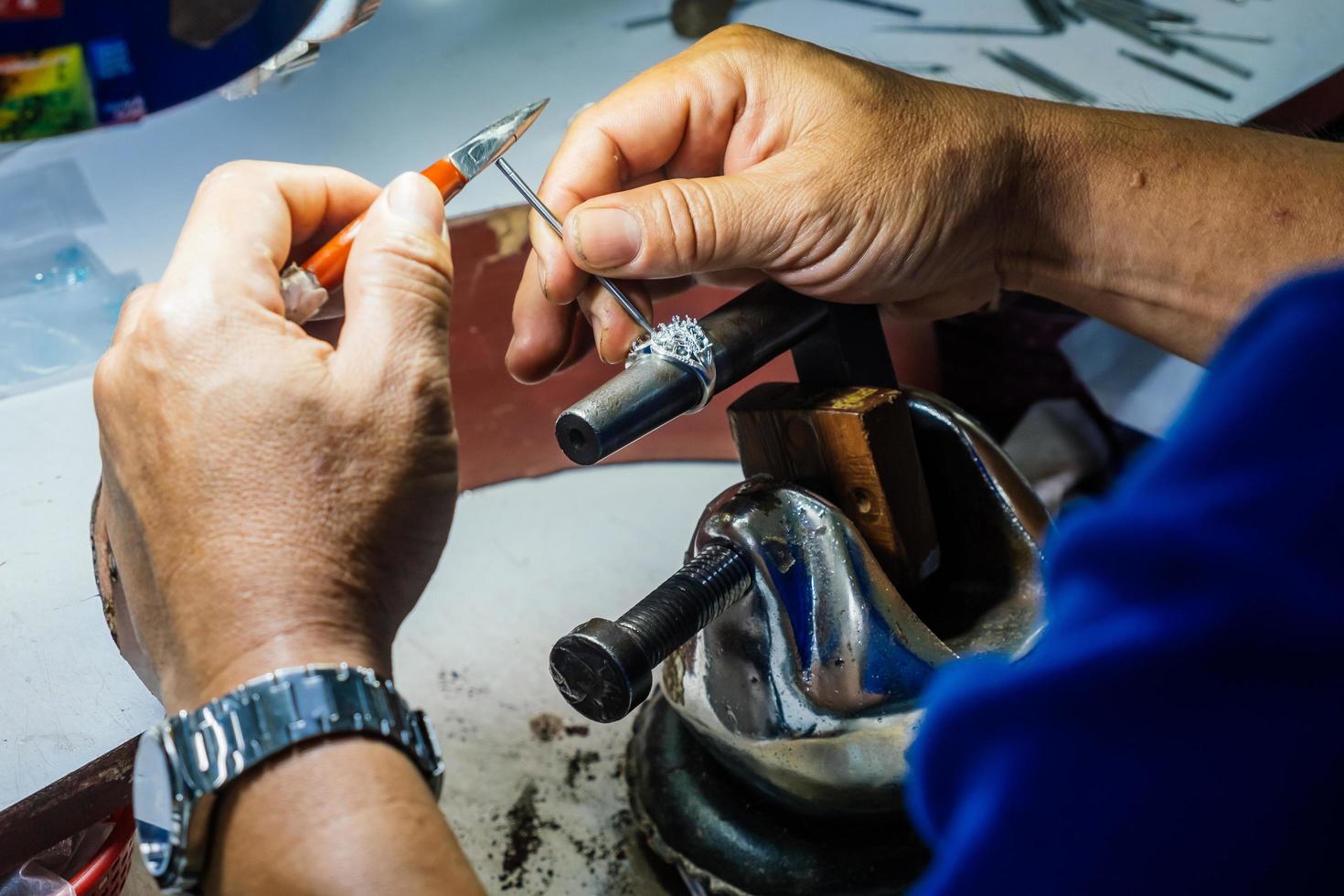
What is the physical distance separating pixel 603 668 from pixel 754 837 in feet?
0.83

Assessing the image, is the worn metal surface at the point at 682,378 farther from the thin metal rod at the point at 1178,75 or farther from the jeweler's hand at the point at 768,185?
the thin metal rod at the point at 1178,75

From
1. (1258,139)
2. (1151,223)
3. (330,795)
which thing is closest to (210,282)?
(330,795)

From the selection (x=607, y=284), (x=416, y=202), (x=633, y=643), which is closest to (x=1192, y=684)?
(x=633, y=643)

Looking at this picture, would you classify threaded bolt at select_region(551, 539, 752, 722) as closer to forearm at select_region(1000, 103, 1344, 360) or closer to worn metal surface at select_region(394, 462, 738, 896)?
worn metal surface at select_region(394, 462, 738, 896)

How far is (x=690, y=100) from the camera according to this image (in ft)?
2.94

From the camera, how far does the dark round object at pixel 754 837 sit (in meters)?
0.77

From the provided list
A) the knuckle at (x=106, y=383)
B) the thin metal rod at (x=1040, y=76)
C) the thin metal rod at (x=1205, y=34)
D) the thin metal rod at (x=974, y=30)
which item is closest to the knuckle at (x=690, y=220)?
the knuckle at (x=106, y=383)

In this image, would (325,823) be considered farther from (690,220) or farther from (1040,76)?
(1040,76)

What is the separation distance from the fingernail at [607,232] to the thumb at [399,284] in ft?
0.47

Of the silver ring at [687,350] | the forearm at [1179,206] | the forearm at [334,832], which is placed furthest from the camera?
the forearm at [1179,206]

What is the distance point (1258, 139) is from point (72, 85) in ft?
2.94

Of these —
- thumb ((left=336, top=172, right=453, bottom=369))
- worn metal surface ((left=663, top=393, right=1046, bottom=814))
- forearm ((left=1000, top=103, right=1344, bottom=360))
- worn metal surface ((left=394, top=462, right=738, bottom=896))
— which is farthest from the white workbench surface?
forearm ((left=1000, top=103, right=1344, bottom=360))

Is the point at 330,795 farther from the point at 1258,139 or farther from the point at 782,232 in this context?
the point at 1258,139

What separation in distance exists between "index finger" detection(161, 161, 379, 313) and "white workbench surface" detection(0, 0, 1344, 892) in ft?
0.87
